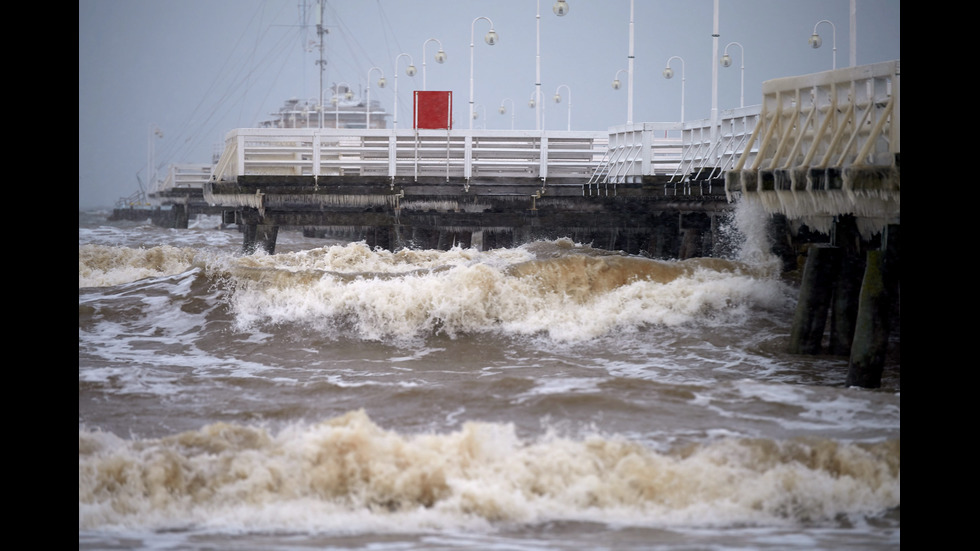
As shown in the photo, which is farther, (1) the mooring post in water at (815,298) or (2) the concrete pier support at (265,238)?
(2) the concrete pier support at (265,238)

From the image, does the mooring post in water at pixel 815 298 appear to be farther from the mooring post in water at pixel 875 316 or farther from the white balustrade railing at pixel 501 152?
the white balustrade railing at pixel 501 152

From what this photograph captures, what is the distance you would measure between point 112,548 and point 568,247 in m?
10.5

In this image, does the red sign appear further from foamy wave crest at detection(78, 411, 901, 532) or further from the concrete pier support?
foamy wave crest at detection(78, 411, 901, 532)

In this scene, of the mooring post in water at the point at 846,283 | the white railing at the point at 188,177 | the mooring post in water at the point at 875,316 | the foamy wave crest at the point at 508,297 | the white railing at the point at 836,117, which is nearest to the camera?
the mooring post in water at the point at 875,316

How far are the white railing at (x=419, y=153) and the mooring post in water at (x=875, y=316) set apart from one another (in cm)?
889

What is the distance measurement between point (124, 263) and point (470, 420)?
8392mm

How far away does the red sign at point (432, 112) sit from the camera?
49.9ft

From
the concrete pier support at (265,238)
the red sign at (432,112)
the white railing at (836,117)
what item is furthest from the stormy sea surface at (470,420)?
the red sign at (432,112)

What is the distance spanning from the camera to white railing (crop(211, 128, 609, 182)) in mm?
14727

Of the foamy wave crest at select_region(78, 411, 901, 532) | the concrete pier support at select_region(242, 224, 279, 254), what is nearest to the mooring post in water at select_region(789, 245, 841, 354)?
the foamy wave crest at select_region(78, 411, 901, 532)

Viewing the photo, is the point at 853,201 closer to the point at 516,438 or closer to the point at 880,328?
the point at 880,328

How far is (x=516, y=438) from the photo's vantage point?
439 centimetres
